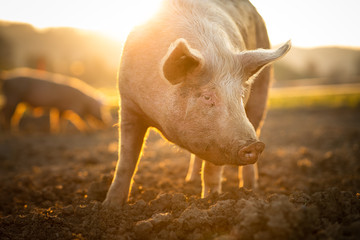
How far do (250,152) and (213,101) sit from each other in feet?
1.62

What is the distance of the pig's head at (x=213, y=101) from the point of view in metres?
2.45

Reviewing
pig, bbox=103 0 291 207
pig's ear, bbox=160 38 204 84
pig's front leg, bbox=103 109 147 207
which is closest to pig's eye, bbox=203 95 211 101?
pig, bbox=103 0 291 207

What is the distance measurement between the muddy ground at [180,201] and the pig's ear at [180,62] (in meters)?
0.99

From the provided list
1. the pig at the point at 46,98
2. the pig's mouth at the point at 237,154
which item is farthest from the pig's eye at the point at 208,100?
the pig at the point at 46,98

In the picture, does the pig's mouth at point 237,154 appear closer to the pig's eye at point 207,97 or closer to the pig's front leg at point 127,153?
the pig's eye at point 207,97

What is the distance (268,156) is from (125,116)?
3.87 m

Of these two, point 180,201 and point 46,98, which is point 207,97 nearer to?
point 180,201

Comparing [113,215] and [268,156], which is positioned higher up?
[113,215]

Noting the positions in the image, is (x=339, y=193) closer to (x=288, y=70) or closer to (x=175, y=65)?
(x=175, y=65)

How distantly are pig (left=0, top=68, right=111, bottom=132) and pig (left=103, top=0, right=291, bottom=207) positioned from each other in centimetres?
1020

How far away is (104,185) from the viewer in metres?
3.60

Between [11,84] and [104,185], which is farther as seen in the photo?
[11,84]

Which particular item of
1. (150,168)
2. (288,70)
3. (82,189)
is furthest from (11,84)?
(288,70)

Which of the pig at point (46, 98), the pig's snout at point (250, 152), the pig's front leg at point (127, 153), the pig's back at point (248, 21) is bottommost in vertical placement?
the pig at point (46, 98)
